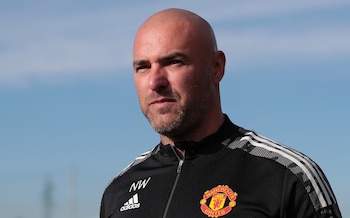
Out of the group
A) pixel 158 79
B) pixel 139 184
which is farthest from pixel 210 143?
pixel 139 184

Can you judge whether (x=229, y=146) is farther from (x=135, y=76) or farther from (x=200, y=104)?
(x=135, y=76)

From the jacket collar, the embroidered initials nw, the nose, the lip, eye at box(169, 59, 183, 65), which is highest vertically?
eye at box(169, 59, 183, 65)

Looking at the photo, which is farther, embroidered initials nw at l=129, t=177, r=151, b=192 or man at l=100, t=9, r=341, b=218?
embroidered initials nw at l=129, t=177, r=151, b=192

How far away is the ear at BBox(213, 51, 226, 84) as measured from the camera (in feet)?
23.3

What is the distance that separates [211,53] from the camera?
7008mm

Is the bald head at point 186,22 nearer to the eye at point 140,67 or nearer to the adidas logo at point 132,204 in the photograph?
the eye at point 140,67

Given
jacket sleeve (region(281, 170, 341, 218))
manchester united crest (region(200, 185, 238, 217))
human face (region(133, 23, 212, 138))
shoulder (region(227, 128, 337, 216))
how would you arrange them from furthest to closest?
human face (region(133, 23, 212, 138)), manchester united crest (region(200, 185, 238, 217)), shoulder (region(227, 128, 337, 216)), jacket sleeve (region(281, 170, 341, 218))

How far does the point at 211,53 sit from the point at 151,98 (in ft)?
2.57

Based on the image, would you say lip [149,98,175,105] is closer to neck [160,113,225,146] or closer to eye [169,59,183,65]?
eye [169,59,183,65]

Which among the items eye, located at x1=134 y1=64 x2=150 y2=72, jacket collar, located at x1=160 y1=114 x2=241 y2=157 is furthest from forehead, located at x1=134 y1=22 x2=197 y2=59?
jacket collar, located at x1=160 y1=114 x2=241 y2=157

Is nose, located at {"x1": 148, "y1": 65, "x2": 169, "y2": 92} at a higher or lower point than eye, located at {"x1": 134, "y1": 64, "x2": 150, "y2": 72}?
lower

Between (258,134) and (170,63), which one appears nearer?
(170,63)

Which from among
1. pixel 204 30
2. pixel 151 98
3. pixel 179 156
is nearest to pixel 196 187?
pixel 179 156

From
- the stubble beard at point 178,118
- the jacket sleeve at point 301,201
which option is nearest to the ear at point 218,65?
the stubble beard at point 178,118
